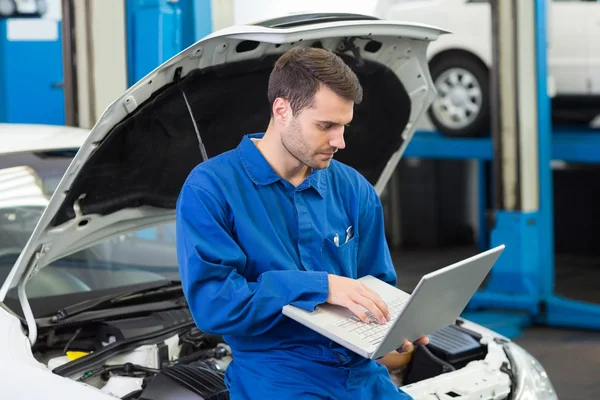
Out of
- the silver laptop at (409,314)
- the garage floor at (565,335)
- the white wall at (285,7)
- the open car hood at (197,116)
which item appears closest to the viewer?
the silver laptop at (409,314)

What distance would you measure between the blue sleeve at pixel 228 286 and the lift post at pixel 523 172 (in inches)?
157

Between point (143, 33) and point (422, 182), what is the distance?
428cm

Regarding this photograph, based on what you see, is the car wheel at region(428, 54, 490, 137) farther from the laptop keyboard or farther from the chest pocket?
the laptop keyboard

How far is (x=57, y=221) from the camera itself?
99.7 inches

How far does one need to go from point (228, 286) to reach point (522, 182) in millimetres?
4117

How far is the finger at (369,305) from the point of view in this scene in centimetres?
200

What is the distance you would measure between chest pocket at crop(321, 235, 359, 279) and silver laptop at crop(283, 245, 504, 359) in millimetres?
145

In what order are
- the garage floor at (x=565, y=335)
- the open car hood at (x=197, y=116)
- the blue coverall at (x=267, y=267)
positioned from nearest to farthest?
the blue coverall at (x=267, y=267) → the open car hood at (x=197, y=116) → the garage floor at (x=565, y=335)

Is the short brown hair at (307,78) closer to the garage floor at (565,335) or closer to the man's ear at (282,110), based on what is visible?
the man's ear at (282,110)

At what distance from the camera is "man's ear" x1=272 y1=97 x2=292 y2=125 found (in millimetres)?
2096

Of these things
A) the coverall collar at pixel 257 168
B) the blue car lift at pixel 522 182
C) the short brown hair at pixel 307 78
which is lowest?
the blue car lift at pixel 522 182

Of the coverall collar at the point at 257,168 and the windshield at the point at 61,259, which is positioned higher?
the coverall collar at the point at 257,168

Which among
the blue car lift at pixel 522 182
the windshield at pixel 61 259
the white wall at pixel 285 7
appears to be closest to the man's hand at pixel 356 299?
the windshield at pixel 61 259

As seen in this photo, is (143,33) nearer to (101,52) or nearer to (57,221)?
(101,52)
